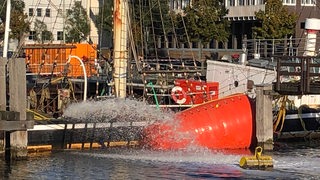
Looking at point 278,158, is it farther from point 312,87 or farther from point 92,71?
point 92,71

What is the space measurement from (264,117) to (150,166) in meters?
7.27

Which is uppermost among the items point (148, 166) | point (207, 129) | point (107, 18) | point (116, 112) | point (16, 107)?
point (107, 18)

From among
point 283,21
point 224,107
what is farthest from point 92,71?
point 283,21

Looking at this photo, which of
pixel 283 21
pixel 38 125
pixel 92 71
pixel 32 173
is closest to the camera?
pixel 32 173

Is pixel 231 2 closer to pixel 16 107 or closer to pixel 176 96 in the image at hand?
pixel 176 96

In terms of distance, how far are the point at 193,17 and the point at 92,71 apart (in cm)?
3894

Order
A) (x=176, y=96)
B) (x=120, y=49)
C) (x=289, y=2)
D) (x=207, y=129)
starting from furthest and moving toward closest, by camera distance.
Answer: (x=289, y=2) < (x=176, y=96) < (x=120, y=49) < (x=207, y=129)

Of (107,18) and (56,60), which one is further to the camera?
(107,18)

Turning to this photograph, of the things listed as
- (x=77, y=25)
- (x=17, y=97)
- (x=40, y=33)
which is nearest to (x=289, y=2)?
(x=77, y=25)

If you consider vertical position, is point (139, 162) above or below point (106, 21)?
below

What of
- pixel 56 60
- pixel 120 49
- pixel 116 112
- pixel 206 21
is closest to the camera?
pixel 116 112

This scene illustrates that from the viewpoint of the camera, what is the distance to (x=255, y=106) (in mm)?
39688

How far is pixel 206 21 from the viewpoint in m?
90.9

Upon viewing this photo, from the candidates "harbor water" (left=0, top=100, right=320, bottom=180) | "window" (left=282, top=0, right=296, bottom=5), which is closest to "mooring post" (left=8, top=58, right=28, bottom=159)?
"harbor water" (left=0, top=100, right=320, bottom=180)
